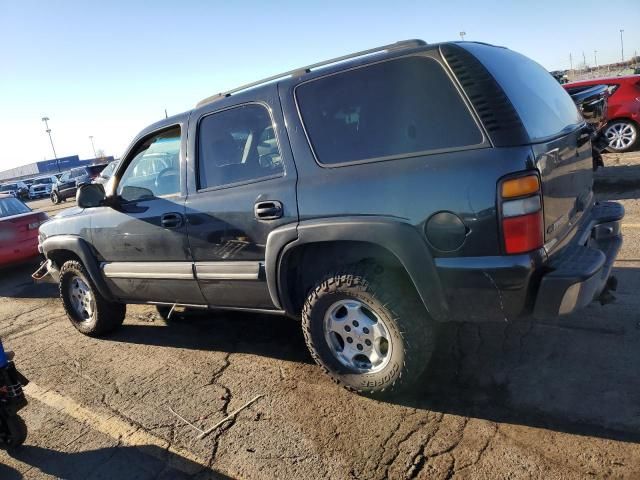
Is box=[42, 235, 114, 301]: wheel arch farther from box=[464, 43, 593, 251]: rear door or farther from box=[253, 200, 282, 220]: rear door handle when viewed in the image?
box=[464, 43, 593, 251]: rear door

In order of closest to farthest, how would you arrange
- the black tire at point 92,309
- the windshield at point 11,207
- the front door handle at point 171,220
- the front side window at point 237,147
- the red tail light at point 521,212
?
the red tail light at point 521,212, the front side window at point 237,147, the front door handle at point 171,220, the black tire at point 92,309, the windshield at point 11,207

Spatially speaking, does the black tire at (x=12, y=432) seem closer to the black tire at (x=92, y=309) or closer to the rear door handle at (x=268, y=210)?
the black tire at (x=92, y=309)

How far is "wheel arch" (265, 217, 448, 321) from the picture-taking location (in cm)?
260

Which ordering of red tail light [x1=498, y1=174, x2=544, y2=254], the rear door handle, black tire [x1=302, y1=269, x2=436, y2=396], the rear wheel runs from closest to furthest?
red tail light [x1=498, y1=174, x2=544, y2=254] → black tire [x1=302, y1=269, x2=436, y2=396] → the rear door handle → the rear wheel

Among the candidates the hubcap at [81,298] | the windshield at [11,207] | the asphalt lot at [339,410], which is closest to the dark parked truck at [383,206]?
the asphalt lot at [339,410]

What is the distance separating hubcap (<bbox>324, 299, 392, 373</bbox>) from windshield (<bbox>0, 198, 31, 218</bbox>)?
24.8 ft

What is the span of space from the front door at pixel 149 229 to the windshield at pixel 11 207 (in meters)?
5.36

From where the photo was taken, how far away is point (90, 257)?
4332mm

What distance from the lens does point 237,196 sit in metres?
3.29

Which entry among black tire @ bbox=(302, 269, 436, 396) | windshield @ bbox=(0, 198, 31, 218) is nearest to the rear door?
black tire @ bbox=(302, 269, 436, 396)

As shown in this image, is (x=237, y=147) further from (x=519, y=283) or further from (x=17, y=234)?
(x=17, y=234)

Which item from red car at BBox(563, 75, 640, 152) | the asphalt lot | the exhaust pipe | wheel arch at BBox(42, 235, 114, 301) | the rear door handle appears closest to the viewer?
the asphalt lot

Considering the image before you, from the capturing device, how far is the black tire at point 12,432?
299cm

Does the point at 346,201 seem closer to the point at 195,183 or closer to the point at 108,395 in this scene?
the point at 195,183
